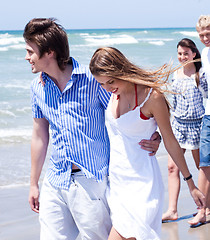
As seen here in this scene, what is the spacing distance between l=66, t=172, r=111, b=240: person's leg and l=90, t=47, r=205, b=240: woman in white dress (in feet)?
0.21

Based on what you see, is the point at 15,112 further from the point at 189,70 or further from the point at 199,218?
the point at 199,218

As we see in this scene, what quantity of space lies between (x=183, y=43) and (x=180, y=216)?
1728 millimetres

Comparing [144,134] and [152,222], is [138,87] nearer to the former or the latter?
[144,134]

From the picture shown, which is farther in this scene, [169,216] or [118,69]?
[169,216]

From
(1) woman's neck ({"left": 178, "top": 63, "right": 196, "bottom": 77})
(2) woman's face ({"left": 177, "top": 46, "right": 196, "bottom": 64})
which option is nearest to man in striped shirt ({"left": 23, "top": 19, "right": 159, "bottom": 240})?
(1) woman's neck ({"left": 178, "top": 63, "right": 196, "bottom": 77})

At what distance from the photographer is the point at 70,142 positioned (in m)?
2.72

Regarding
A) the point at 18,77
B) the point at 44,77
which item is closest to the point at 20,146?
the point at 44,77

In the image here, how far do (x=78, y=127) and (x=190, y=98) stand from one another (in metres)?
2.37

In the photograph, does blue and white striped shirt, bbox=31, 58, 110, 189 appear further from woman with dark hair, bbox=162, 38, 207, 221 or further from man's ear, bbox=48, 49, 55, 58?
woman with dark hair, bbox=162, 38, 207, 221

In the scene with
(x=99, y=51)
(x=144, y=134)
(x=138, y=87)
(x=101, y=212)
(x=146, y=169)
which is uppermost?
(x=99, y=51)

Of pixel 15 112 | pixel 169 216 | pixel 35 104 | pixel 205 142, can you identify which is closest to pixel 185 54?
pixel 205 142

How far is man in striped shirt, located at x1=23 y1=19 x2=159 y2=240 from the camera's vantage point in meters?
2.71

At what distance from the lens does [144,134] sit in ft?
8.92

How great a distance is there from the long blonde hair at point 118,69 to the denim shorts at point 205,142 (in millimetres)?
1985
